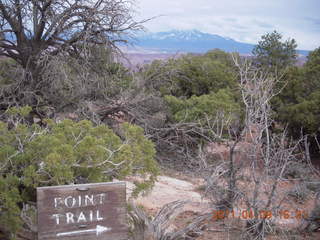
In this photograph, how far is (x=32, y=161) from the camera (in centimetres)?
402

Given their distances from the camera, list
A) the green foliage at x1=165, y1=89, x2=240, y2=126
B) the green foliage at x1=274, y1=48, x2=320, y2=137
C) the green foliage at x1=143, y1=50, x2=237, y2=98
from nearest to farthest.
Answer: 1. the green foliage at x1=165, y1=89, x2=240, y2=126
2. the green foliage at x1=143, y1=50, x2=237, y2=98
3. the green foliage at x1=274, y1=48, x2=320, y2=137

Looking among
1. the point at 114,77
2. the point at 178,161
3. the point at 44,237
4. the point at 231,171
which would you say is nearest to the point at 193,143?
the point at 178,161

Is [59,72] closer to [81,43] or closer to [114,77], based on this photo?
[81,43]

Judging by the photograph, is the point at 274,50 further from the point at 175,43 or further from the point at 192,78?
the point at 192,78

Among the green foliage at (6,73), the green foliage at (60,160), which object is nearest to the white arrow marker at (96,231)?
the green foliage at (60,160)

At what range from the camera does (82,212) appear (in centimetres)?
321

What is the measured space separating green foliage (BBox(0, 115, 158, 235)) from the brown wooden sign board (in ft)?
1.73

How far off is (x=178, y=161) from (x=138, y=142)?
22.4 feet

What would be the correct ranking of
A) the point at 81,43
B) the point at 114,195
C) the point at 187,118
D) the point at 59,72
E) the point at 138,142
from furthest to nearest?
1. the point at 187,118
2. the point at 81,43
3. the point at 59,72
4. the point at 138,142
5. the point at 114,195

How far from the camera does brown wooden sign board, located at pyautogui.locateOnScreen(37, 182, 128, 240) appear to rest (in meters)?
3.12

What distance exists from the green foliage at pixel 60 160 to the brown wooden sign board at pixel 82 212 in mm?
528
